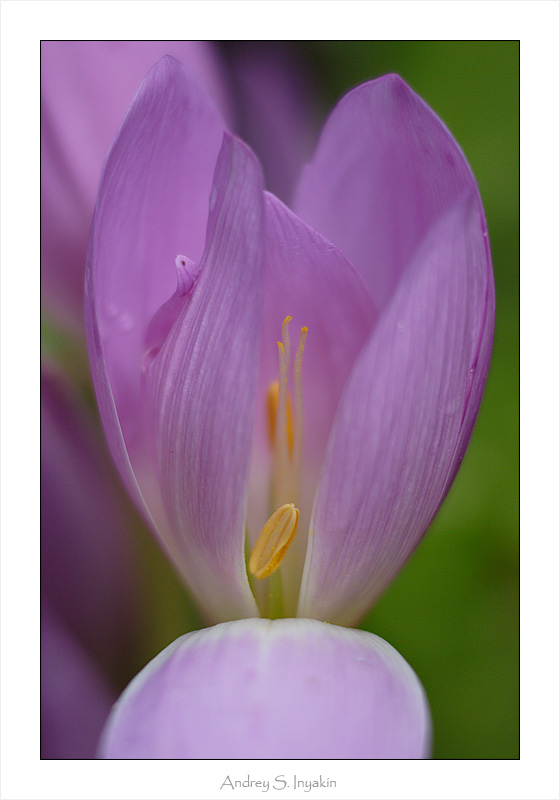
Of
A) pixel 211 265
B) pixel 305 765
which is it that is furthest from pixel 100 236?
pixel 305 765

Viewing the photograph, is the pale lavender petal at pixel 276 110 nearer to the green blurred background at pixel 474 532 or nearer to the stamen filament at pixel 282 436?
the green blurred background at pixel 474 532

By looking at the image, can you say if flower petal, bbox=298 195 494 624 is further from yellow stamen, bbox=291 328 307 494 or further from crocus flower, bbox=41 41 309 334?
crocus flower, bbox=41 41 309 334

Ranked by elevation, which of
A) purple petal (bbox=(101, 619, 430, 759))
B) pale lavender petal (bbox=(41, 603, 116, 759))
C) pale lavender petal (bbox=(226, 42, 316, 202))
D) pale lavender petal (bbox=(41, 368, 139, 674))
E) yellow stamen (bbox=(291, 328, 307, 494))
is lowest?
pale lavender petal (bbox=(41, 603, 116, 759))

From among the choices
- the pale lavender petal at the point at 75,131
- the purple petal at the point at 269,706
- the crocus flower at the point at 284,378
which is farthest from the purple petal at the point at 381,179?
the purple petal at the point at 269,706

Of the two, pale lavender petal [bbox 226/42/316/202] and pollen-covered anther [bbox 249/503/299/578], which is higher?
pale lavender petal [bbox 226/42/316/202]

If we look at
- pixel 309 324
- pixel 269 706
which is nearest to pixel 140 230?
pixel 309 324

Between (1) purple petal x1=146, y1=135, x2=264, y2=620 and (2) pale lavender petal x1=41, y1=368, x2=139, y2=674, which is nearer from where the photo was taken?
(1) purple petal x1=146, y1=135, x2=264, y2=620

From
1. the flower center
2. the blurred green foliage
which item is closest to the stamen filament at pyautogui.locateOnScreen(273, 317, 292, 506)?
the flower center

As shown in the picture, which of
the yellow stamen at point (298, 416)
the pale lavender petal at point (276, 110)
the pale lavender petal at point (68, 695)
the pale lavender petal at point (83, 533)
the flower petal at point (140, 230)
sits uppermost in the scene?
the pale lavender petal at point (276, 110)
